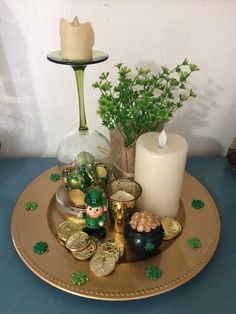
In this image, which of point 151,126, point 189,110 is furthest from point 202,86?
point 151,126

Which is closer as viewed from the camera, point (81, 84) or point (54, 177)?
point (81, 84)

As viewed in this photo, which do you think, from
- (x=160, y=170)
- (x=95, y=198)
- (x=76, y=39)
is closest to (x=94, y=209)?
(x=95, y=198)

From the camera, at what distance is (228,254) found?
55 centimetres

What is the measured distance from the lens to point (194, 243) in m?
0.54

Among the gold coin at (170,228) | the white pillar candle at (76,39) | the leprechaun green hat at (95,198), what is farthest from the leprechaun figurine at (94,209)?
the white pillar candle at (76,39)

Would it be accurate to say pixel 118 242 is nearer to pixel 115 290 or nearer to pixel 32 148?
pixel 115 290

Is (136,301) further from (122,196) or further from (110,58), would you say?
(110,58)

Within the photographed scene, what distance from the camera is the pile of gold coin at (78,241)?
0.52 m

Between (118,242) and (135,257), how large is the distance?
0.13 ft

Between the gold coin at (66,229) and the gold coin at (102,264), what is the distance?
0.07m

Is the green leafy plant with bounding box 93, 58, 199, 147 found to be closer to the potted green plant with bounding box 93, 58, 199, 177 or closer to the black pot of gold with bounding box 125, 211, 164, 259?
the potted green plant with bounding box 93, 58, 199, 177

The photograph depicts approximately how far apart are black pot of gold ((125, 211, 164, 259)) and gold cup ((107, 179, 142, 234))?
0.03 metres

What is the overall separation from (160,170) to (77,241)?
0.18 meters

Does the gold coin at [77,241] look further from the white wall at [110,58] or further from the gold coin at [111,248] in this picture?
the white wall at [110,58]
